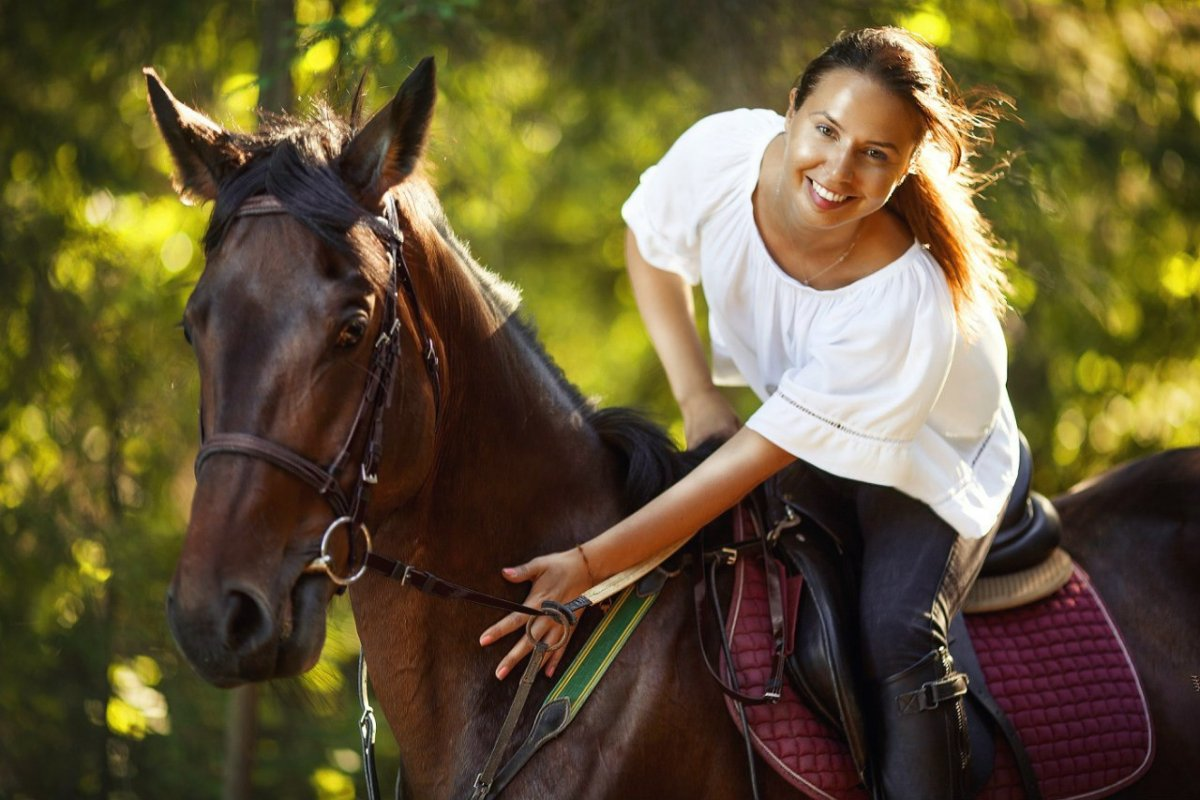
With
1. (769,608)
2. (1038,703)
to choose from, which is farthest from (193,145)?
(1038,703)

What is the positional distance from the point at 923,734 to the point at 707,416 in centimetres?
95

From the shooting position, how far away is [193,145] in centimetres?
212

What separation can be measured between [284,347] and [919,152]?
57.9 inches

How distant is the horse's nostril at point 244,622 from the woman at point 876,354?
567 mm

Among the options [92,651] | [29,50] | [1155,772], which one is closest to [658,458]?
[1155,772]

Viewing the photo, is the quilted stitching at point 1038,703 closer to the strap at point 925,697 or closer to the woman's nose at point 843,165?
the strap at point 925,697

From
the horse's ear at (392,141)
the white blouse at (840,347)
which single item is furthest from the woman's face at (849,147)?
the horse's ear at (392,141)

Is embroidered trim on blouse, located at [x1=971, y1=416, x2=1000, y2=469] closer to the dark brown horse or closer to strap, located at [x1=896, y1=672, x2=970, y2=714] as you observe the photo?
strap, located at [x1=896, y1=672, x2=970, y2=714]

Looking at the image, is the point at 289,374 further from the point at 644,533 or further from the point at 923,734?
the point at 923,734

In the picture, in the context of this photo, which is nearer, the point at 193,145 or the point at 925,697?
the point at 193,145

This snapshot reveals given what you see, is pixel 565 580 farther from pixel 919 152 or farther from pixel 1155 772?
pixel 1155 772

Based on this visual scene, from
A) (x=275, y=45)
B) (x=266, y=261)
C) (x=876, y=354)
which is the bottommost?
(x=876, y=354)

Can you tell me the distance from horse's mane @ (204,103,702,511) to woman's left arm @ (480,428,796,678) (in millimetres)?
217

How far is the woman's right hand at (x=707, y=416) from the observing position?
288cm
